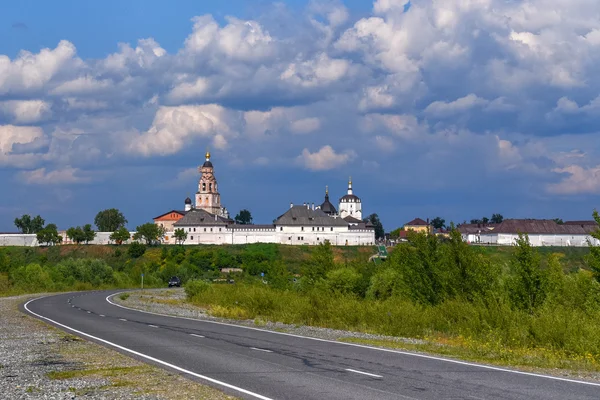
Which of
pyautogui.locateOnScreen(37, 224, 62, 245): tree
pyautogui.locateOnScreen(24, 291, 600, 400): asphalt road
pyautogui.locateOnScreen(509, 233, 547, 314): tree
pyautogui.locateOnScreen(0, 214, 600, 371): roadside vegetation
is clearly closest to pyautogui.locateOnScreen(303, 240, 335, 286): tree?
pyautogui.locateOnScreen(0, 214, 600, 371): roadside vegetation

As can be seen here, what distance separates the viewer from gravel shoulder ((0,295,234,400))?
14.3m

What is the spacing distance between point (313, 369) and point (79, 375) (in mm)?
4969

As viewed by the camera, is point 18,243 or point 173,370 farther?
point 18,243

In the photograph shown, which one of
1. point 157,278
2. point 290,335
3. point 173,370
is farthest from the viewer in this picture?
point 157,278

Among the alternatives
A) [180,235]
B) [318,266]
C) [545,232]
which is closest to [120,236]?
[180,235]

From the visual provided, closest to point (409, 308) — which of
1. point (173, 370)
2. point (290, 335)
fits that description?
point (290, 335)

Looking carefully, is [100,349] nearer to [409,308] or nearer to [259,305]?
[409,308]

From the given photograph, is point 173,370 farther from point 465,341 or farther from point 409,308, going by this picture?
point 409,308

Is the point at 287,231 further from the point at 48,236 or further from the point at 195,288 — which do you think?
the point at 195,288

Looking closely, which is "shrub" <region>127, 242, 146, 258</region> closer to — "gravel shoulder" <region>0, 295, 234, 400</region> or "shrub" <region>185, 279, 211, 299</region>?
"shrub" <region>185, 279, 211, 299</region>

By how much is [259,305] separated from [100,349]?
17096 mm

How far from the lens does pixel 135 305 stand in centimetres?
4759

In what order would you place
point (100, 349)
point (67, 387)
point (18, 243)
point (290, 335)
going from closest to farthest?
point (67, 387) → point (100, 349) → point (290, 335) → point (18, 243)

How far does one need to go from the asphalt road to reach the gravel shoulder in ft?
2.15
